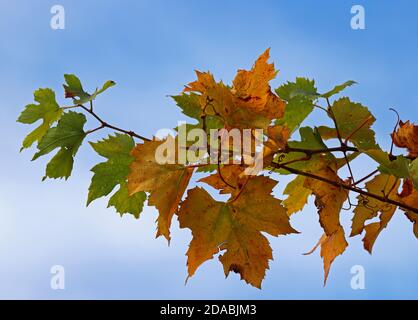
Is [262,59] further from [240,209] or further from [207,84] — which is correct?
[240,209]

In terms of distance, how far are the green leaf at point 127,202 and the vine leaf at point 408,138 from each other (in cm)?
40

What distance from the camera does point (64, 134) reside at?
0.85 metres

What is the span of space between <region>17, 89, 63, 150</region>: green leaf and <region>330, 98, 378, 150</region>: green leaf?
43 centimetres

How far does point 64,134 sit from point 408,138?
0.50 meters

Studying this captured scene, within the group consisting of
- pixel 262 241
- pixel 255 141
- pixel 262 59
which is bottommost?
pixel 262 241

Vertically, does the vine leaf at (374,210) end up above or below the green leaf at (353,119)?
below

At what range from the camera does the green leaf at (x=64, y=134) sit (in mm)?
845

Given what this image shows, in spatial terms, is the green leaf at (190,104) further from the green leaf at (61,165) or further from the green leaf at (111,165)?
the green leaf at (61,165)

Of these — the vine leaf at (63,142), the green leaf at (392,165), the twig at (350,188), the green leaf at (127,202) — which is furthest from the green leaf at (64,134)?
the green leaf at (392,165)

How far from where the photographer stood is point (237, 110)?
0.69 meters

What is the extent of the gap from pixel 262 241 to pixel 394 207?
0.82 ft

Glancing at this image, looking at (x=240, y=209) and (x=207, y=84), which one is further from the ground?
(x=207, y=84)

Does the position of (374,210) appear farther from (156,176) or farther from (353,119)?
(156,176)

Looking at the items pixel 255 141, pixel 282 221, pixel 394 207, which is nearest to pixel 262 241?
pixel 282 221
